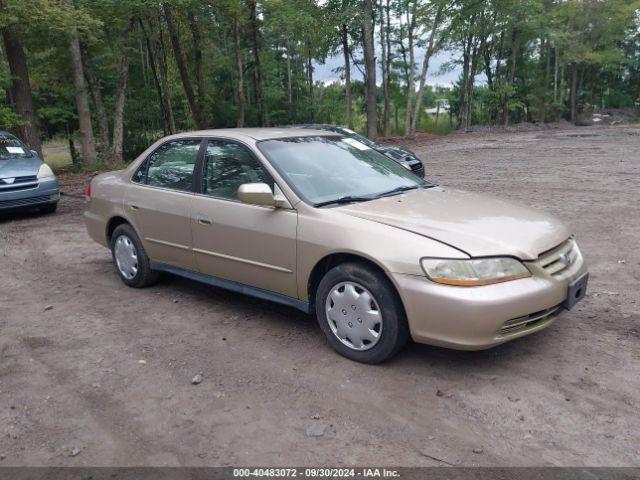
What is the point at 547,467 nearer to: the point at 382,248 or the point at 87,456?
the point at 382,248

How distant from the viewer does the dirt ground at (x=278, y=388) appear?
282 centimetres

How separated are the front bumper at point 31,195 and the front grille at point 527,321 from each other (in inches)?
354

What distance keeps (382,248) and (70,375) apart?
7.66 ft

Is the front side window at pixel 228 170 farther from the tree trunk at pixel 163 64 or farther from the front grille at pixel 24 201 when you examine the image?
the tree trunk at pixel 163 64

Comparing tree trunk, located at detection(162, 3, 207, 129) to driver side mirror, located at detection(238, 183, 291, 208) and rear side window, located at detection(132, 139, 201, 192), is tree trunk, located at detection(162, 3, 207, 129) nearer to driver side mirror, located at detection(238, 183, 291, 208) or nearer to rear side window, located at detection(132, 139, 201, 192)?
rear side window, located at detection(132, 139, 201, 192)

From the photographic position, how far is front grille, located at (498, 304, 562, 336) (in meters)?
3.31

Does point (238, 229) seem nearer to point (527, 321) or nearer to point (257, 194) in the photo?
point (257, 194)

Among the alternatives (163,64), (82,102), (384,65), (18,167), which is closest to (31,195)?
(18,167)

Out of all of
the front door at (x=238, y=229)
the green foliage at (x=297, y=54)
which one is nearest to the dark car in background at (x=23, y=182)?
the green foliage at (x=297, y=54)

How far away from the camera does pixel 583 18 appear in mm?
34281

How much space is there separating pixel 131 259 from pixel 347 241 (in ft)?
9.31

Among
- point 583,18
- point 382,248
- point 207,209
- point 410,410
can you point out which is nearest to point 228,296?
point 207,209

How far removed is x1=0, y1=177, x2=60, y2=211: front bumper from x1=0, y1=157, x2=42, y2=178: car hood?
0.21 m

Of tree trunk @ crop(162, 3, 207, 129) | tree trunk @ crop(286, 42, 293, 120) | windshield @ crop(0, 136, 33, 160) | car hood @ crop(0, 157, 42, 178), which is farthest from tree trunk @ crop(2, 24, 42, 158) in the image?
tree trunk @ crop(286, 42, 293, 120)
